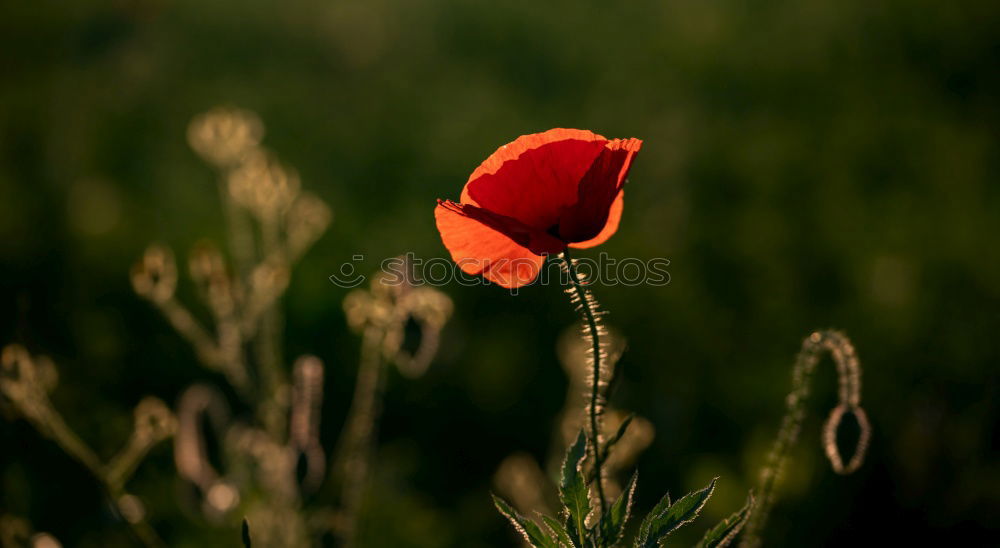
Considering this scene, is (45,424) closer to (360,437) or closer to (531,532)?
(360,437)

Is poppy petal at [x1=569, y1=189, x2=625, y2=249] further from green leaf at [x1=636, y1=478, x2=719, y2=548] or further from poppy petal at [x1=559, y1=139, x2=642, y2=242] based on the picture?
green leaf at [x1=636, y1=478, x2=719, y2=548]

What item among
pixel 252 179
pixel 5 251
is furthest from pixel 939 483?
pixel 5 251

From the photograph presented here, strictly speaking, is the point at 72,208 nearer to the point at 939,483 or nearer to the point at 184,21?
the point at 184,21

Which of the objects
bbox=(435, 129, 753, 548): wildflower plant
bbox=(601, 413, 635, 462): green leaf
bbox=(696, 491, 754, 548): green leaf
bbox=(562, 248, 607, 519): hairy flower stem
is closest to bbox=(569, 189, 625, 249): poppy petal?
Answer: bbox=(435, 129, 753, 548): wildflower plant

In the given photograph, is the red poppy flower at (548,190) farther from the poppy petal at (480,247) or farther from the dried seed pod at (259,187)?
the dried seed pod at (259,187)

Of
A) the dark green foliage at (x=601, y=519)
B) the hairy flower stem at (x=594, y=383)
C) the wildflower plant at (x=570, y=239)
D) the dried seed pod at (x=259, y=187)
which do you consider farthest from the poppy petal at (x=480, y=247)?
the dried seed pod at (x=259, y=187)

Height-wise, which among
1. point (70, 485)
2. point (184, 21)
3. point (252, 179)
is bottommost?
point (70, 485)

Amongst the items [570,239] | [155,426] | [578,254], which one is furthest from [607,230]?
[578,254]
